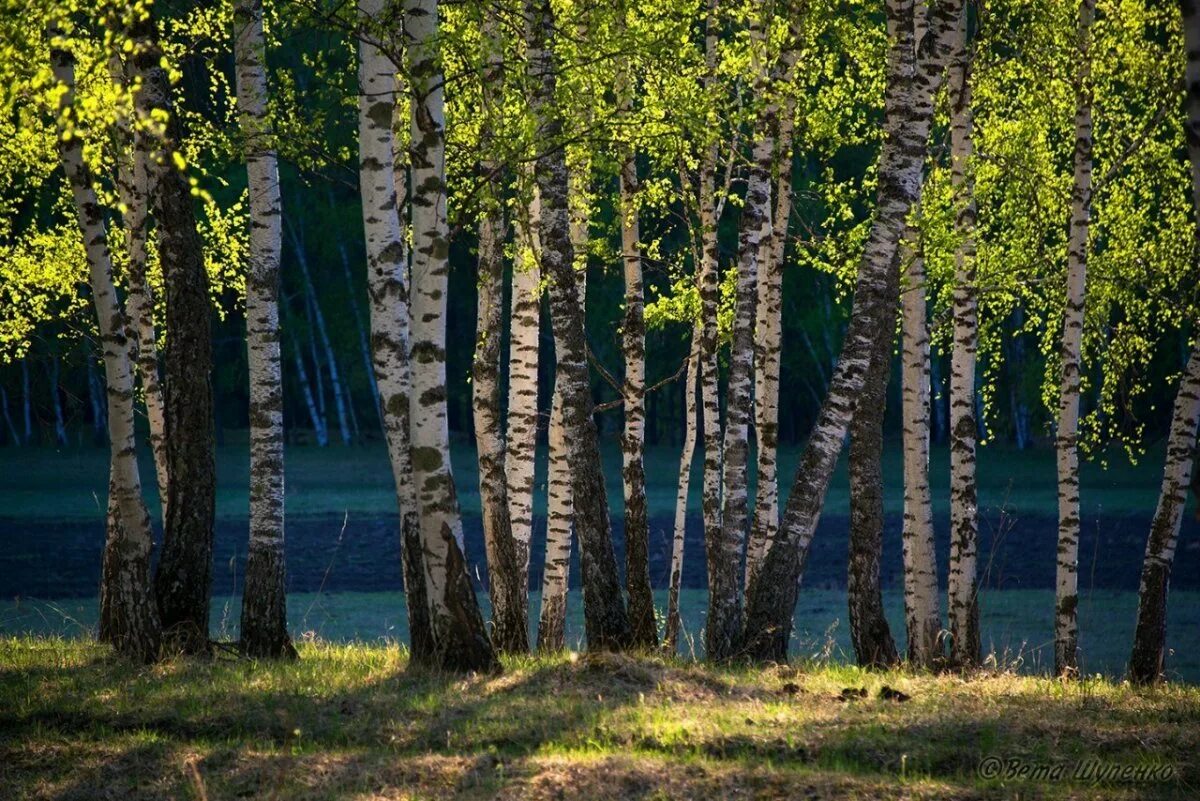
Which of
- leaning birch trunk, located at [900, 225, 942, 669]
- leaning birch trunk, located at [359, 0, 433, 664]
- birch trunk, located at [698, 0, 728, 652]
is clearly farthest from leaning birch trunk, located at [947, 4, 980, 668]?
leaning birch trunk, located at [359, 0, 433, 664]

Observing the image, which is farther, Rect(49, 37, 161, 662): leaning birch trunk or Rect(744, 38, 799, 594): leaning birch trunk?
Rect(744, 38, 799, 594): leaning birch trunk

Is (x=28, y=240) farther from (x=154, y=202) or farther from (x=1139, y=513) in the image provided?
(x=1139, y=513)

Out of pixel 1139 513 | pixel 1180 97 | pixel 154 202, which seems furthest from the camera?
pixel 1139 513

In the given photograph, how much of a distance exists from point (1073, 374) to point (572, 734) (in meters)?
8.73

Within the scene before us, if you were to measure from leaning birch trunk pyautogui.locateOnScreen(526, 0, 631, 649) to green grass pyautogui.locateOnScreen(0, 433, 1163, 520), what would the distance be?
26.0 meters

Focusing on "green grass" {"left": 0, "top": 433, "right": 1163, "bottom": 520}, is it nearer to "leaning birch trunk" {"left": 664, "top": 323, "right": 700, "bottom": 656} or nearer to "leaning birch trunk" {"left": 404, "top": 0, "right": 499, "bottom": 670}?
"leaning birch trunk" {"left": 664, "top": 323, "right": 700, "bottom": 656}

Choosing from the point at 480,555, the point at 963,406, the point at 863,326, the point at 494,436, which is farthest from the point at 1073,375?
the point at 480,555

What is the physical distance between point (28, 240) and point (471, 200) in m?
9.88

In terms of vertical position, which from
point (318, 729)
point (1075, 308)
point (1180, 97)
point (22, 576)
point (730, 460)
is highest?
point (1180, 97)

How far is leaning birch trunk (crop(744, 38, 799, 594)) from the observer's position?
585 inches

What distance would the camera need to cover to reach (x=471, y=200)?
11008 mm

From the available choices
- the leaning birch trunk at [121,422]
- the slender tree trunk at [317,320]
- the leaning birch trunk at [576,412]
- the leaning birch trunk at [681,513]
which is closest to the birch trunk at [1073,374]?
the leaning birch trunk at [681,513]

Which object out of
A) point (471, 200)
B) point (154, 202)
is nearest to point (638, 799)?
point (471, 200)

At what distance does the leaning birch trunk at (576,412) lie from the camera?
12.4 m
